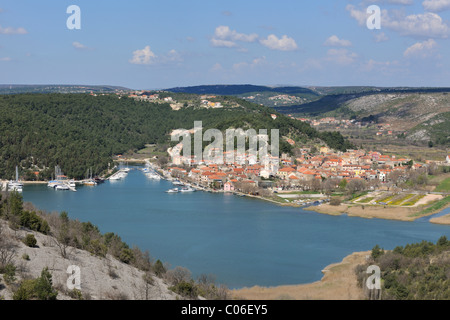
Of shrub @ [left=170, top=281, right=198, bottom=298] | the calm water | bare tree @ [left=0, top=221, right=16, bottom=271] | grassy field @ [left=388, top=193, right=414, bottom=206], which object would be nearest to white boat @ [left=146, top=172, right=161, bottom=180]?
the calm water

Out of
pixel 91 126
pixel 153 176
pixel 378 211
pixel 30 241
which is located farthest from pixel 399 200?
pixel 91 126

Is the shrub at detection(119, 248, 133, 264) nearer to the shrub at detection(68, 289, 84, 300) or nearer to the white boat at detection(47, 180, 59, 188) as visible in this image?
the shrub at detection(68, 289, 84, 300)

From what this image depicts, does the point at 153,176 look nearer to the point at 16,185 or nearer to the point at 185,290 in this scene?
the point at 16,185

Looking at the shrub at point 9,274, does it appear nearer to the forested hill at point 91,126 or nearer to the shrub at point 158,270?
the shrub at point 158,270

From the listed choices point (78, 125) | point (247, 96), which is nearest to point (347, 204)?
point (78, 125)

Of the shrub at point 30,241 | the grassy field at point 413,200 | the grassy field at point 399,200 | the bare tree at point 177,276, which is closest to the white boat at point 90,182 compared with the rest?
the grassy field at point 399,200

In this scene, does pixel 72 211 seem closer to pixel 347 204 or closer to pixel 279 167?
pixel 347 204
